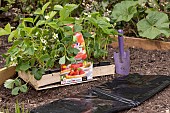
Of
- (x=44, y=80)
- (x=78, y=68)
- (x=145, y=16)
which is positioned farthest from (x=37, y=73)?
(x=145, y=16)

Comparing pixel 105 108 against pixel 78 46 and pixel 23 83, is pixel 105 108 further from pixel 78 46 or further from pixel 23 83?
pixel 23 83

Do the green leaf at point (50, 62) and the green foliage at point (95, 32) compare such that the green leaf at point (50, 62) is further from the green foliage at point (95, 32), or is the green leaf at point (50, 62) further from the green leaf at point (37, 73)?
the green foliage at point (95, 32)

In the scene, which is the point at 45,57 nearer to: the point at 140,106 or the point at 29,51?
the point at 29,51

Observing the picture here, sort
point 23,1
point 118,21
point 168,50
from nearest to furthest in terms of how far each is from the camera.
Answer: point 168,50 < point 118,21 < point 23,1

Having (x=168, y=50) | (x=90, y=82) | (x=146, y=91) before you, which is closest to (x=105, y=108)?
(x=146, y=91)

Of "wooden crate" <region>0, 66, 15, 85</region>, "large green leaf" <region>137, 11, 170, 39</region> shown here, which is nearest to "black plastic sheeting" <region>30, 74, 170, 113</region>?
"wooden crate" <region>0, 66, 15, 85</region>

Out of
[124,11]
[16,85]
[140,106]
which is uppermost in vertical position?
[124,11]

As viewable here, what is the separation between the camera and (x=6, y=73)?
2.88 m

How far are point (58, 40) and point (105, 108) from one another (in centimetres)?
64

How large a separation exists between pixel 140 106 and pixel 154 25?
1427 millimetres

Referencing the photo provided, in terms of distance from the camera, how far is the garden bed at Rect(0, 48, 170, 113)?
2.36m

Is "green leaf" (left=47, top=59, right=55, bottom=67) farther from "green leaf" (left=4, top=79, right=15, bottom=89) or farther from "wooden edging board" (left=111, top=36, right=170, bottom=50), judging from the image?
"wooden edging board" (left=111, top=36, right=170, bottom=50)

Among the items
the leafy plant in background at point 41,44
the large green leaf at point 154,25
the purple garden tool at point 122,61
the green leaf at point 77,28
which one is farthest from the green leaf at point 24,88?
the large green leaf at point 154,25

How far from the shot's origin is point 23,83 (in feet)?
9.17
